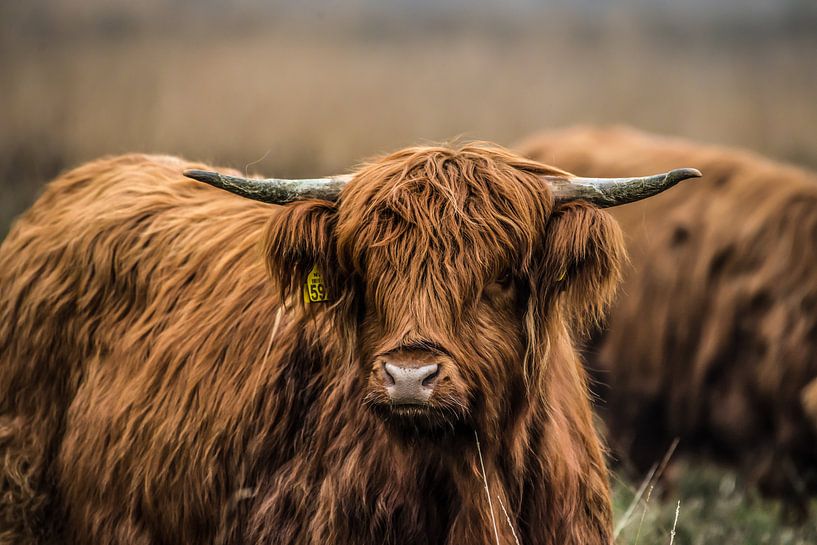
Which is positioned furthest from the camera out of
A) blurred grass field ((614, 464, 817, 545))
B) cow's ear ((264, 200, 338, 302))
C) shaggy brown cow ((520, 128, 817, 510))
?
shaggy brown cow ((520, 128, 817, 510))

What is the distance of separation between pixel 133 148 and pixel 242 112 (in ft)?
6.85

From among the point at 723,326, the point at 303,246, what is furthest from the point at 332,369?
the point at 723,326

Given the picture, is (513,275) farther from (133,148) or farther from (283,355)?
(133,148)

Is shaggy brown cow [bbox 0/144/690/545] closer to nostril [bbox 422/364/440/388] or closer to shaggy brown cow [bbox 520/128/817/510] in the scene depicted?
nostril [bbox 422/364/440/388]

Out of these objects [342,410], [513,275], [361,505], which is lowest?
[361,505]

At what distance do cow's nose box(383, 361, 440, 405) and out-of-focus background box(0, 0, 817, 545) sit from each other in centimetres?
636

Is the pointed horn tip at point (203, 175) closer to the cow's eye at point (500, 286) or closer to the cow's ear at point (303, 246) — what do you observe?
the cow's ear at point (303, 246)

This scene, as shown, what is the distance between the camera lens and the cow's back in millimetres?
3910

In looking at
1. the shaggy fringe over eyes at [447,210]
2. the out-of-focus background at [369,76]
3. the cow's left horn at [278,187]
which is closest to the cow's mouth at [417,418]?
the shaggy fringe over eyes at [447,210]

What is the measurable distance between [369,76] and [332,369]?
11.8m

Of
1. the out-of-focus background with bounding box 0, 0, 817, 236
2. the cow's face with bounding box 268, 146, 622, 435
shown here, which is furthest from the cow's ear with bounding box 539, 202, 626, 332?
the out-of-focus background with bounding box 0, 0, 817, 236

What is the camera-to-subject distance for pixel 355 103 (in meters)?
14.1

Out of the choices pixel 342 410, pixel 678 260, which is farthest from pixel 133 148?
pixel 342 410

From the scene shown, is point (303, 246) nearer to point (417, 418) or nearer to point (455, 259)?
point (455, 259)
